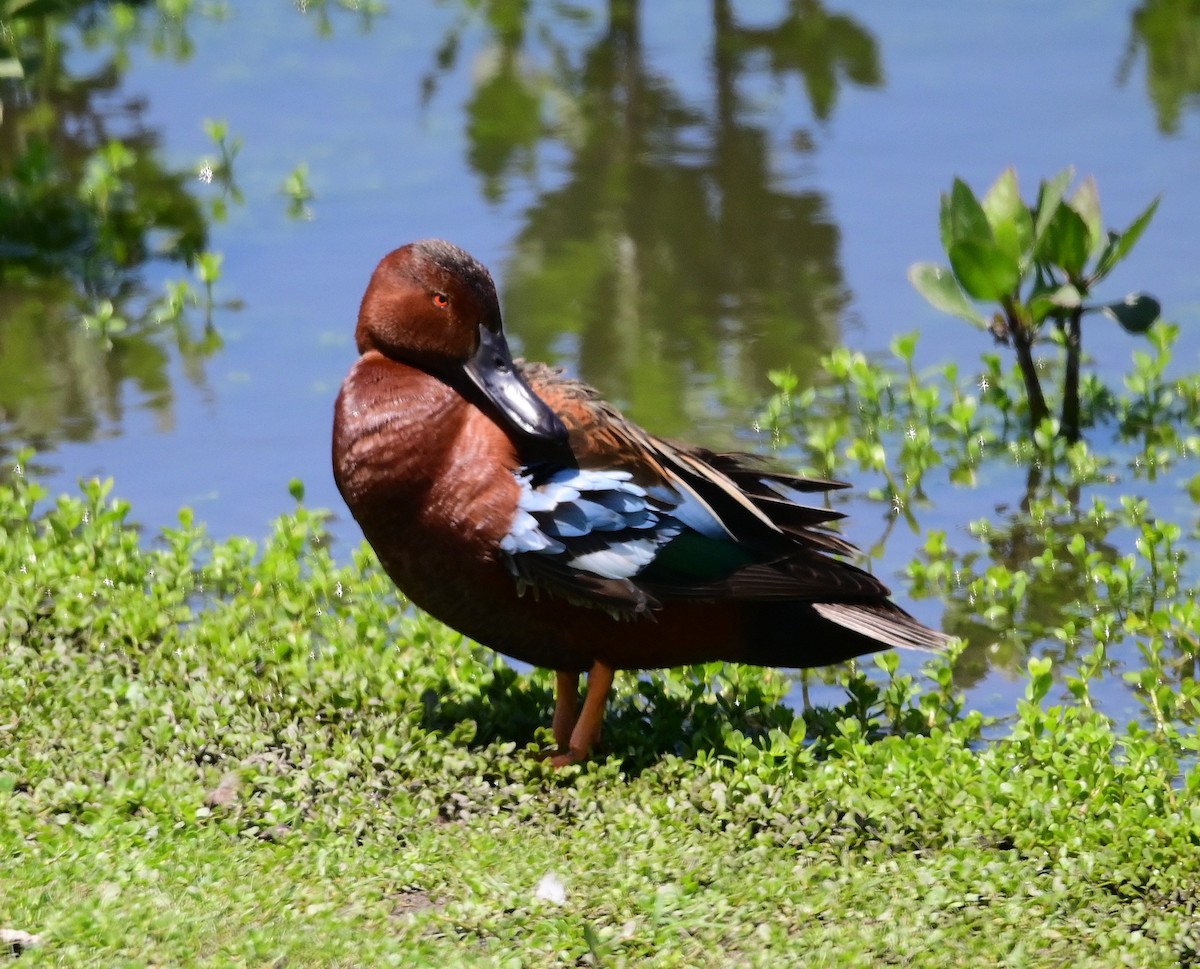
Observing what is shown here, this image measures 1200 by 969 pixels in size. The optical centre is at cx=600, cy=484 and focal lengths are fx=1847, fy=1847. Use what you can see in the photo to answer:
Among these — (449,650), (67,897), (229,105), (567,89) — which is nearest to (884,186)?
(567,89)

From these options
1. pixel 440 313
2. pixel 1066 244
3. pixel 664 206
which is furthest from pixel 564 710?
pixel 664 206

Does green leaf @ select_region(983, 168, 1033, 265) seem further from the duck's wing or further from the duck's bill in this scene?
the duck's bill

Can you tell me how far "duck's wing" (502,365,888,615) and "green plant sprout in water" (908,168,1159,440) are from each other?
5.83 ft

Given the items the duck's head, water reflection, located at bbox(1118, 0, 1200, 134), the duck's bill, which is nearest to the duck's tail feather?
the duck's bill

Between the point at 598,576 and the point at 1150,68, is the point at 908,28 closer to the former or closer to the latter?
the point at 1150,68

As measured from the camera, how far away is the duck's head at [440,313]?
14.8ft

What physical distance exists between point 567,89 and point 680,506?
5.80 metres

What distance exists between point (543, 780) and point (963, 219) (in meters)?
2.69

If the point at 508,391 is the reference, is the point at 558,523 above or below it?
below

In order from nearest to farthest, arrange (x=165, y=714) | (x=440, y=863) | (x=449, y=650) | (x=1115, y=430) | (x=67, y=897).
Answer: (x=67, y=897)
(x=440, y=863)
(x=165, y=714)
(x=449, y=650)
(x=1115, y=430)

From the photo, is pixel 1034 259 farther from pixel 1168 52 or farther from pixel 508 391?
pixel 1168 52

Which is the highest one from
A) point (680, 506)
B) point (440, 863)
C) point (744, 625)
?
point (680, 506)

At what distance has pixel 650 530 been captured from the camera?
14.5 feet

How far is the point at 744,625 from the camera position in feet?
15.0
